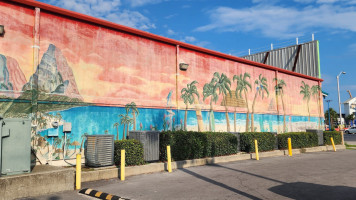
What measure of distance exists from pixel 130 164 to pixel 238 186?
436 centimetres

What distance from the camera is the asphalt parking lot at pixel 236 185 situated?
7301 millimetres

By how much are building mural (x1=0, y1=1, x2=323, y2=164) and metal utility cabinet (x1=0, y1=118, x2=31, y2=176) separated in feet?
9.35

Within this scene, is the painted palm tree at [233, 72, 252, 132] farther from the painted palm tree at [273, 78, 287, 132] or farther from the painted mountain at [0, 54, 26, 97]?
the painted mountain at [0, 54, 26, 97]

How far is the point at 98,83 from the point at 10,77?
3478 mm

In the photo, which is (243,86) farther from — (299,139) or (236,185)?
(236,185)

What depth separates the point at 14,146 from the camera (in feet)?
25.0

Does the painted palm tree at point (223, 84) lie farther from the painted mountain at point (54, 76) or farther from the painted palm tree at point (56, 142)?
the painted palm tree at point (56, 142)

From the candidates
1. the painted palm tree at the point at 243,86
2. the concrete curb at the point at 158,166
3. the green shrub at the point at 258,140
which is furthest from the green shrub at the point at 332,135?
the green shrub at the point at 258,140

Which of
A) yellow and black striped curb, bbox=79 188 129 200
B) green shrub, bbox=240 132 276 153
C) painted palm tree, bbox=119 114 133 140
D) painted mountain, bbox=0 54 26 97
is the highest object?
painted mountain, bbox=0 54 26 97

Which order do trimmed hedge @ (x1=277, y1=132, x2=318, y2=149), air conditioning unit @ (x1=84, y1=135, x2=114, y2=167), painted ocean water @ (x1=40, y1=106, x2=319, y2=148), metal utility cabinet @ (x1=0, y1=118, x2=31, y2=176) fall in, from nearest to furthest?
1. metal utility cabinet @ (x1=0, y1=118, x2=31, y2=176)
2. air conditioning unit @ (x1=84, y1=135, x2=114, y2=167)
3. painted ocean water @ (x1=40, y1=106, x2=319, y2=148)
4. trimmed hedge @ (x1=277, y1=132, x2=318, y2=149)

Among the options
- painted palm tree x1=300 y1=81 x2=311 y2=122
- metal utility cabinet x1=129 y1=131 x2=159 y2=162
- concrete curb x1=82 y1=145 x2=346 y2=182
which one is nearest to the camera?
concrete curb x1=82 y1=145 x2=346 y2=182

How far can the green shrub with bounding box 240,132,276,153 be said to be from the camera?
53.6ft

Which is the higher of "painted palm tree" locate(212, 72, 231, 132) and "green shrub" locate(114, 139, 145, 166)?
"painted palm tree" locate(212, 72, 231, 132)

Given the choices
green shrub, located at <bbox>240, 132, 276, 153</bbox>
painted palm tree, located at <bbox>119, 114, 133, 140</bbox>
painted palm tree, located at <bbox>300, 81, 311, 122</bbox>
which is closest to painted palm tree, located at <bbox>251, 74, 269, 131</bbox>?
green shrub, located at <bbox>240, 132, 276, 153</bbox>
